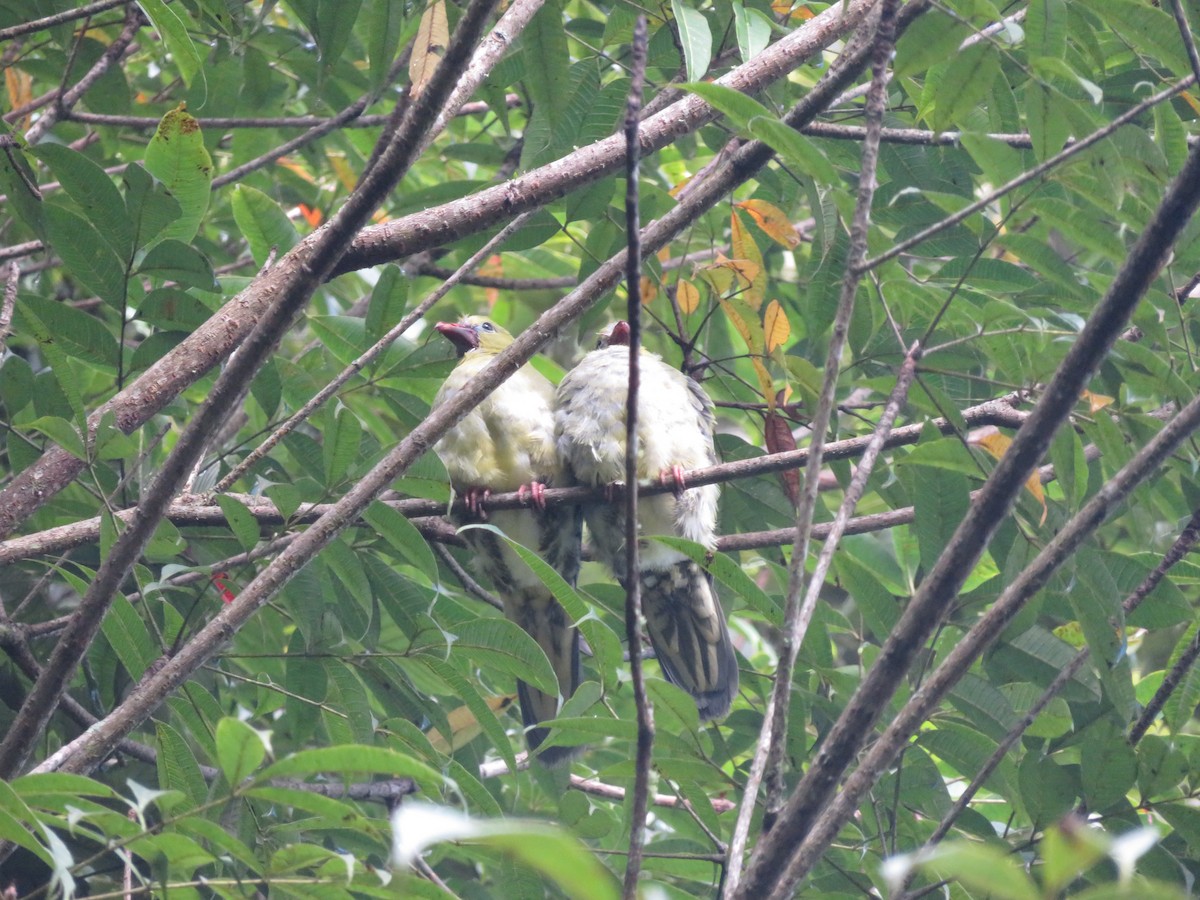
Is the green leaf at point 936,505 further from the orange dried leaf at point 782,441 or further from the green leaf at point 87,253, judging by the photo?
the green leaf at point 87,253

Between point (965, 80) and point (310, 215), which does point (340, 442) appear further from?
point (310, 215)

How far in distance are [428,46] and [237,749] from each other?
188 centimetres

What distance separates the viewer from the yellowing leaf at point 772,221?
3.33 meters

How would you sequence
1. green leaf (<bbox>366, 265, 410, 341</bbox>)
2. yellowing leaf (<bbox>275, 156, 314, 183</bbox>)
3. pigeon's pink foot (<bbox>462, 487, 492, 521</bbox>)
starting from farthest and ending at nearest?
yellowing leaf (<bbox>275, 156, 314, 183</bbox>), pigeon's pink foot (<bbox>462, 487, 492, 521</bbox>), green leaf (<bbox>366, 265, 410, 341</bbox>)

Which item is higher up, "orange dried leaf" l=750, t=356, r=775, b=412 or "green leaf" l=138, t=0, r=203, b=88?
"green leaf" l=138, t=0, r=203, b=88

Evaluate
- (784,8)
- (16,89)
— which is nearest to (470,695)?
(784,8)

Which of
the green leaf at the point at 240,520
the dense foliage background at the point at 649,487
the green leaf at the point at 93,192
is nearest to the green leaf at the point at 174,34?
the dense foliage background at the point at 649,487

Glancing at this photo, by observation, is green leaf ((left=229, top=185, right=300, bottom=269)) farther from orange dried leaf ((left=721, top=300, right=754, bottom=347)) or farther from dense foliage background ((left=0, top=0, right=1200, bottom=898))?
orange dried leaf ((left=721, top=300, right=754, bottom=347))

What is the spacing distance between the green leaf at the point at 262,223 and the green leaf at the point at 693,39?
3.61ft

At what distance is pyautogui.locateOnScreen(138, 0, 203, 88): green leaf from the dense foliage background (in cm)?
2

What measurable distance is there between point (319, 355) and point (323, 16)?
3.60ft

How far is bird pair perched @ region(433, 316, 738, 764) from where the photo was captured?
13.0 ft

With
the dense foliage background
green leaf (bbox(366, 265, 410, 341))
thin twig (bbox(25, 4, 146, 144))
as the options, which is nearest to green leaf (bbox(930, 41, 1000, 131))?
the dense foliage background

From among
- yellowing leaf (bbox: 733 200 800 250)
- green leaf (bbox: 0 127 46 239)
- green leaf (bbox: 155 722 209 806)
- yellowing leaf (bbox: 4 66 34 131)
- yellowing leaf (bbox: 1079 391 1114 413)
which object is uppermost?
yellowing leaf (bbox: 4 66 34 131)
